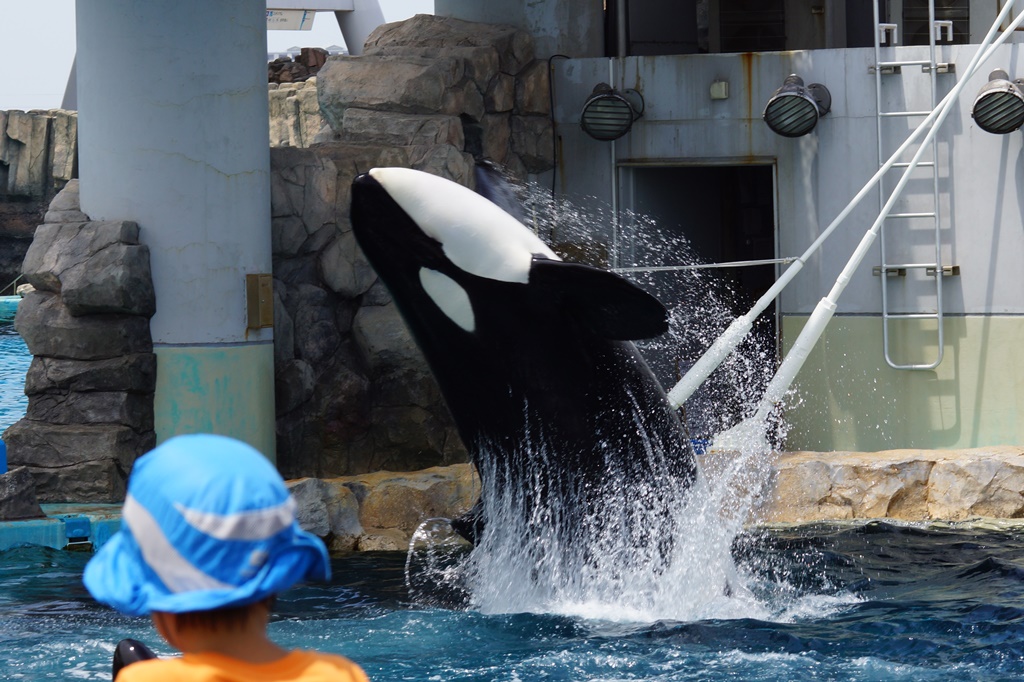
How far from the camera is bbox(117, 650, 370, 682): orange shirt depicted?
1.48 m

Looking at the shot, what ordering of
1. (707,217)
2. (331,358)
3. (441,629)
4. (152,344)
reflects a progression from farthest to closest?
(707,217)
(331,358)
(152,344)
(441,629)

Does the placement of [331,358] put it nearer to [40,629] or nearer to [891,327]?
[40,629]

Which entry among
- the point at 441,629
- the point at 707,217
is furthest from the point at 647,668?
the point at 707,217

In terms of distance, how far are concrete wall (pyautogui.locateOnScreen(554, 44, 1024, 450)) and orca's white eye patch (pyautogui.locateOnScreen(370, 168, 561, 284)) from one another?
5.07 metres

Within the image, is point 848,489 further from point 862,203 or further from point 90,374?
point 90,374

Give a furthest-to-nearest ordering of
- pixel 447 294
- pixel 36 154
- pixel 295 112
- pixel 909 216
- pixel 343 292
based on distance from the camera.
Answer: pixel 295 112, pixel 36 154, pixel 909 216, pixel 343 292, pixel 447 294

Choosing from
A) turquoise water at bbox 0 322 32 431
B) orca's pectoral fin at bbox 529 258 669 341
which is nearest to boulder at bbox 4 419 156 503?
orca's pectoral fin at bbox 529 258 669 341

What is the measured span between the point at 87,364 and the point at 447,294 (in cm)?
360

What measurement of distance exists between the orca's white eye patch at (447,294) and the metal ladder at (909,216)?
17.5ft

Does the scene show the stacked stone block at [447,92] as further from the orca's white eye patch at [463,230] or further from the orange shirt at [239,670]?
the orange shirt at [239,670]

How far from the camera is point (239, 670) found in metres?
1.52

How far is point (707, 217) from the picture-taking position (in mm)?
13531

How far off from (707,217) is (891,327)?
12.8ft

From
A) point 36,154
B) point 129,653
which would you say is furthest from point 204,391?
point 36,154
